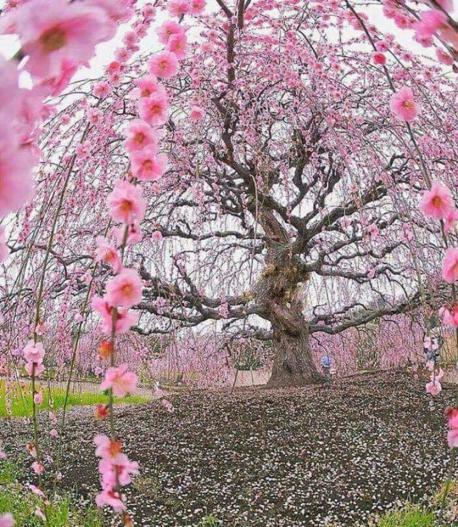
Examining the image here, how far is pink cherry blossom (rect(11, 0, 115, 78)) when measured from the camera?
41 centimetres

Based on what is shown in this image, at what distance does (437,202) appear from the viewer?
3.50 ft

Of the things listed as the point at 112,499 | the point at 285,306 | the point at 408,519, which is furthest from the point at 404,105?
the point at 285,306

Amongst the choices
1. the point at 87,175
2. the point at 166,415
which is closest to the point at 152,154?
the point at 87,175

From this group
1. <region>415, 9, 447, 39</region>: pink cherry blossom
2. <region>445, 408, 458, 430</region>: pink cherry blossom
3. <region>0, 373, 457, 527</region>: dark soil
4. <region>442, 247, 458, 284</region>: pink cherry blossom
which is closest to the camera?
<region>415, 9, 447, 39</region>: pink cherry blossom

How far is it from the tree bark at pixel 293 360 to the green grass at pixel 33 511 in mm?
3181

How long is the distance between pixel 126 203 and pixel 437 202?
50cm

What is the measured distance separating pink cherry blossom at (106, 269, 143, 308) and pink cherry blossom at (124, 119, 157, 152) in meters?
0.19

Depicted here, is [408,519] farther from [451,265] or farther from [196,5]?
[196,5]

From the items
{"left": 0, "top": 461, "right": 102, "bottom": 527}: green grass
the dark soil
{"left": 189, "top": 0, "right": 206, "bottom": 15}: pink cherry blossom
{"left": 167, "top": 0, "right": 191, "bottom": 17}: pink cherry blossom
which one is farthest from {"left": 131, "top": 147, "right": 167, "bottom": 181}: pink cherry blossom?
the dark soil

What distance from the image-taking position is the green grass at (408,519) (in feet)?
8.54

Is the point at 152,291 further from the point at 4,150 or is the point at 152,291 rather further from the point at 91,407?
the point at 4,150

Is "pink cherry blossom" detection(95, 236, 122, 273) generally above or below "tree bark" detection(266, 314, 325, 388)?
above

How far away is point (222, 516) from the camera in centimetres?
292

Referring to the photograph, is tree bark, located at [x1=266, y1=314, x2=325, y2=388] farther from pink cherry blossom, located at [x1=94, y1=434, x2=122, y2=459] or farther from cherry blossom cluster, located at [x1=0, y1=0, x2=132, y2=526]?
cherry blossom cluster, located at [x1=0, y1=0, x2=132, y2=526]
